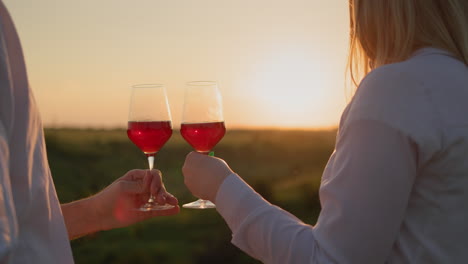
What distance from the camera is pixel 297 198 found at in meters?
8.57

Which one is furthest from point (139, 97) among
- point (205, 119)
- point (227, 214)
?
point (227, 214)

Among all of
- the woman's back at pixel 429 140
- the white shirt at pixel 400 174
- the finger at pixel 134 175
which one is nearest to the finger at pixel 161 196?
the finger at pixel 134 175

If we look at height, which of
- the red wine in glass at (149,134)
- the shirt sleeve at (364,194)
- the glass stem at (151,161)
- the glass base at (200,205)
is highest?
the shirt sleeve at (364,194)

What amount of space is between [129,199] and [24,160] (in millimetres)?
1273

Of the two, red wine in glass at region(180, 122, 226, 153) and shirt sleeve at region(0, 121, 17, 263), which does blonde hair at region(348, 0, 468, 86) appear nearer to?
red wine in glass at region(180, 122, 226, 153)

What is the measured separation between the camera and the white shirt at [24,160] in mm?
964

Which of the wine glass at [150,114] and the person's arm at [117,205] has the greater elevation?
the wine glass at [150,114]

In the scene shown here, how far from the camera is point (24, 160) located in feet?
3.45

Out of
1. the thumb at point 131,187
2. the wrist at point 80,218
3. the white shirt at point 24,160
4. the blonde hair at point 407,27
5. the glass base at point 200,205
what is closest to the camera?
the white shirt at point 24,160

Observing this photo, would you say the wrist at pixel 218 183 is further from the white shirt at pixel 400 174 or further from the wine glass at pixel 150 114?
the wine glass at pixel 150 114

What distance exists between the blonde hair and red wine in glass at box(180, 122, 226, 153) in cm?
96

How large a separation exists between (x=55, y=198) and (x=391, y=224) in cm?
82

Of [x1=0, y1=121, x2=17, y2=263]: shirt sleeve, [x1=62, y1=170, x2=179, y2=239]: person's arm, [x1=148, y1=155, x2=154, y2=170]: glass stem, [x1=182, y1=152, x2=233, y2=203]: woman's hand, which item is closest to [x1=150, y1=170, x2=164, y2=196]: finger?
[x1=62, y1=170, x2=179, y2=239]: person's arm

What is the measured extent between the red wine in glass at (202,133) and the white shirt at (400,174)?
1001mm
